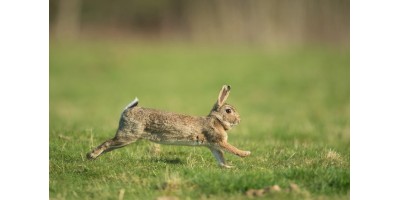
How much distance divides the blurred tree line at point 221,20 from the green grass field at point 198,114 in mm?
7772

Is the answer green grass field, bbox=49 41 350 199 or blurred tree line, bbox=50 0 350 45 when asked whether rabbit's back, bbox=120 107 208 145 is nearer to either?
green grass field, bbox=49 41 350 199

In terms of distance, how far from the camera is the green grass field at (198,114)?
24.4ft

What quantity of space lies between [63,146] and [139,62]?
971 inches

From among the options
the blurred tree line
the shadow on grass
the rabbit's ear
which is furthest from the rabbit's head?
the blurred tree line

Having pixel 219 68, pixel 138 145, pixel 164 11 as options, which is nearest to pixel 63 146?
pixel 138 145

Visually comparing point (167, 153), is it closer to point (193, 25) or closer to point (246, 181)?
point (246, 181)

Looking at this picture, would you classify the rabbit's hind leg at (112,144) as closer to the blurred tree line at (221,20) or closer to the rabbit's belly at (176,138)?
the rabbit's belly at (176,138)

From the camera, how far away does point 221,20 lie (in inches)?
2004

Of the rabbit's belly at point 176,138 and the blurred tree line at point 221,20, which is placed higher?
the blurred tree line at point 221,20

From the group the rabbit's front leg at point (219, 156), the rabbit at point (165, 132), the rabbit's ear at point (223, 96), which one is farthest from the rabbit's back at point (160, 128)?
the rabbit's ear at point (223, 96)

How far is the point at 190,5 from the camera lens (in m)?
55.5

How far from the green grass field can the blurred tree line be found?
25.5 feet

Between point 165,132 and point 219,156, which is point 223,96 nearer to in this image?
point 219,156

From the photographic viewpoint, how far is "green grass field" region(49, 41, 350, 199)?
24.4 feet
